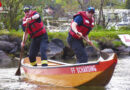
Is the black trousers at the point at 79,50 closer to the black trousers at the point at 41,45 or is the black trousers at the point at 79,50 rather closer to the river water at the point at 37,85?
the river water at the point at 37,85

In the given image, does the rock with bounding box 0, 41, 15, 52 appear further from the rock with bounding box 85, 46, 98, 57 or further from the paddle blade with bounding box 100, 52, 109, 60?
the paddle blade with bounding box 100, 52, 109, 60

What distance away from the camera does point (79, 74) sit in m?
9.44

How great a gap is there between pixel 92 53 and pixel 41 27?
944cm

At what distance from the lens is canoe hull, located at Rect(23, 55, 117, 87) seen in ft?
29.9

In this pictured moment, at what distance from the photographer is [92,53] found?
20219 mm

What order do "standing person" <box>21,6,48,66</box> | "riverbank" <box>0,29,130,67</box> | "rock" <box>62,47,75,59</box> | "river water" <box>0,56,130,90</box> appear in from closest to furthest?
"river water" <box>0,56,130,90</box>
"standing person" <box>21,6,48,66</box>
"riverbank" <box>0,29,130,67</box>
"rock" <box>62,47,75,59</box>

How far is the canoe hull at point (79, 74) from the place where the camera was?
359 inches

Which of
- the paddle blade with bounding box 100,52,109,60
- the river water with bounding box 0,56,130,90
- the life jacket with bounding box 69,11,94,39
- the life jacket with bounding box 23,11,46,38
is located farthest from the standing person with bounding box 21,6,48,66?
the paddle blade with bounding box 100,52,109,60

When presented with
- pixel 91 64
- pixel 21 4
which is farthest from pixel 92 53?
pixel 91 64

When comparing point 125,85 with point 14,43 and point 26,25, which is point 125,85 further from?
point 14,43

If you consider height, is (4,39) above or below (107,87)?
below

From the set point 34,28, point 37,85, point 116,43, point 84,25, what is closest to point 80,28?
point 84,25

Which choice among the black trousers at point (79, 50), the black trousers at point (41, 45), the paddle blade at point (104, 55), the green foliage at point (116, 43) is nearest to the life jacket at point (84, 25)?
the black trousers at point (79, 50)

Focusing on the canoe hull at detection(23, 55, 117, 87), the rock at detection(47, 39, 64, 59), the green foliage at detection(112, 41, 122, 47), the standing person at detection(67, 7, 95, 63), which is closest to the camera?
the canoe hull at detection(23, 55, 117, 87)
